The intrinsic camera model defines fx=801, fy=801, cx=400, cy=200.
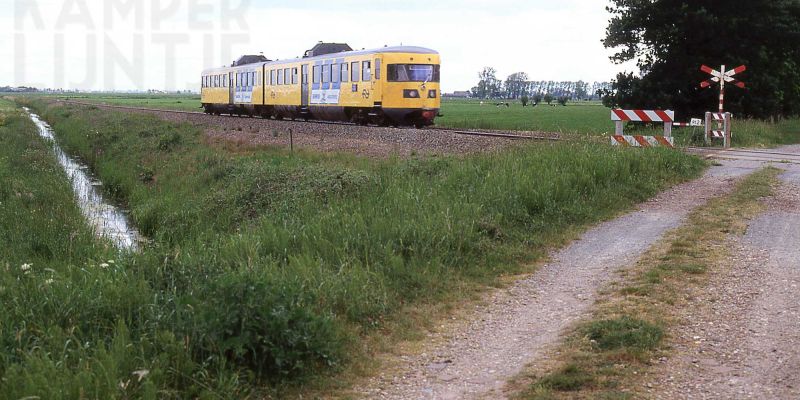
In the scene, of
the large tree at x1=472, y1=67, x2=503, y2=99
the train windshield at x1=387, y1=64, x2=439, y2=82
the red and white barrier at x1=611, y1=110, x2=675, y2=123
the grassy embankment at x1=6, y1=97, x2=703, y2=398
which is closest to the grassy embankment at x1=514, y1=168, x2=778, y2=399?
the grassy embankment at x1=6, y1=97, x2=703, y2=398

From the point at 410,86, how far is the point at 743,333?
68.1 ft

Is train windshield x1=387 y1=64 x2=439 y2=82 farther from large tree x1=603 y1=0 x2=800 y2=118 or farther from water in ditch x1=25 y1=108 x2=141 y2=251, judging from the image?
water in ditch x1=25 y1=108 x2=141 y2=251

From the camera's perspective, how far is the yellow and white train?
2567 centimetres

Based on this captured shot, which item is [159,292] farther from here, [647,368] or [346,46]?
[346,46]

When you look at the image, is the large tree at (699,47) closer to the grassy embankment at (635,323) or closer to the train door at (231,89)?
the grassy embankment at (635,323)

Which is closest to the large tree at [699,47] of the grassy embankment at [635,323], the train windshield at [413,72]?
the train windshield at [413,72]

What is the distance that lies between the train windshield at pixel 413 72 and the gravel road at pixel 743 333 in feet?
58.9

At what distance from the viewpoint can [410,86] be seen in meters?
25.8

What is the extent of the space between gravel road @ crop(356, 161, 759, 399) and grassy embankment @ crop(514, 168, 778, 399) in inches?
7.5

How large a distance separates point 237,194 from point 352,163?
2776 mm

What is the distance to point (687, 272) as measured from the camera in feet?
24.0

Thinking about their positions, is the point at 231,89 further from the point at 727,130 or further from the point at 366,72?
the point at 727,130

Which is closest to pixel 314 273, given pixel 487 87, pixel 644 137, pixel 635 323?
pixel 635 323

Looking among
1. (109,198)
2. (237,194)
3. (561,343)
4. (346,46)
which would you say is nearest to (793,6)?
(346,46)
